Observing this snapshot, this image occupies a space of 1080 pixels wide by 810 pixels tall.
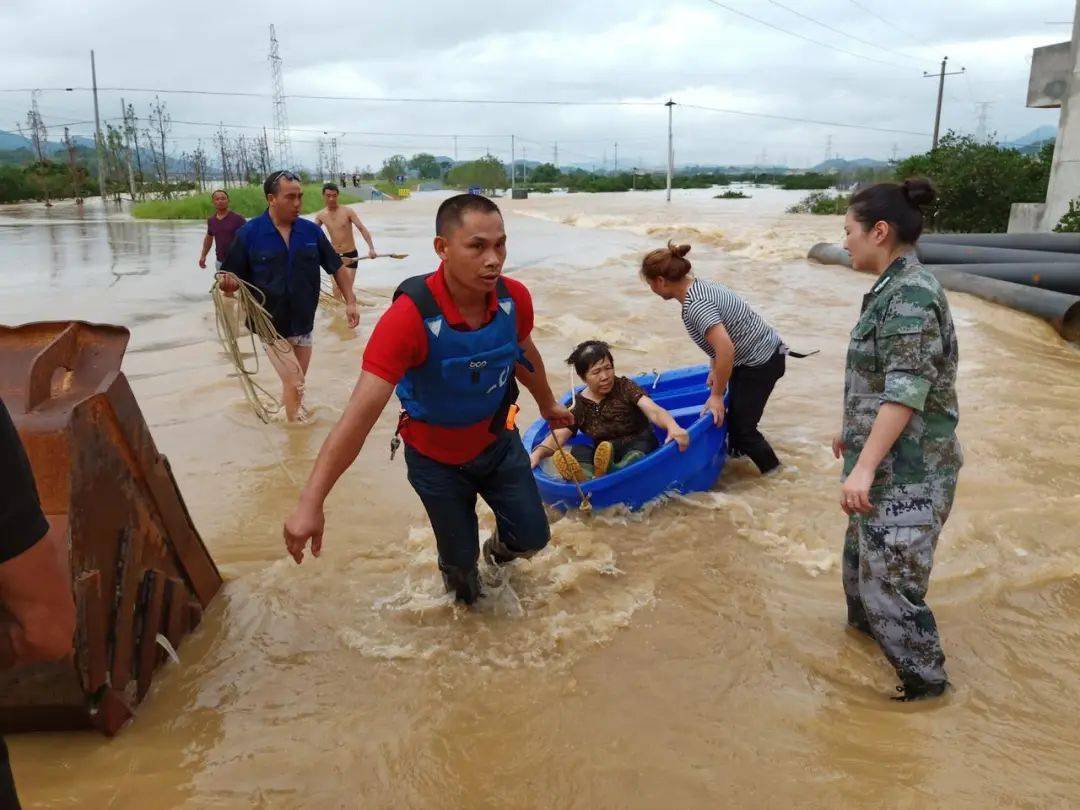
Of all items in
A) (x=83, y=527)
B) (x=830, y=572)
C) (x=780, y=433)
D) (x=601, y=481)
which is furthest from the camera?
(x=780, y=433)

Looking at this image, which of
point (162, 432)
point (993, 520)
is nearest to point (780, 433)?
point (993, 520)

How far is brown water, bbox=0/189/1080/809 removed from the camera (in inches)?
114

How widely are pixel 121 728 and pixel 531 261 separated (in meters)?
17.1

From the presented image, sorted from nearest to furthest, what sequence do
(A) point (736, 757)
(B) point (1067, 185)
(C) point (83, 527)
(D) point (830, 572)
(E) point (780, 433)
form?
(C) point (83, 527) → (A) point (736, 757) → (D) point (830, 572) → (E) point (780, 433) → (B) point (1067, 185)

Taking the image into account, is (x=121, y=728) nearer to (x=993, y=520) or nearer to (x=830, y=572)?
(x=830, y=572)

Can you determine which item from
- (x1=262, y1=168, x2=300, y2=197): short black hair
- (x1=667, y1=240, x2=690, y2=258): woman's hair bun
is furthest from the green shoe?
(x1=262, y1=168, x2=300, y2=197): short black hair

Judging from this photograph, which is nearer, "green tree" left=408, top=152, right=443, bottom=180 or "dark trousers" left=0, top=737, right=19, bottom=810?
"dark trousers" left=0, top=737, right=19, bottom=810

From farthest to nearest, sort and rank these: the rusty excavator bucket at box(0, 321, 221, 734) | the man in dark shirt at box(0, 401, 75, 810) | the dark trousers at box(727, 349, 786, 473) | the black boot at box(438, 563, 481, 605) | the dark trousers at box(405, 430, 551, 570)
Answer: the dark trousers at box(727, 349, 786, 473), the black boot at box(438, 563, 481, 605), the dark trousers at box(405, 430, 551, 570), the rusty excavator bucket at box(0, 321, 221, 734), the man in dark shirt at box(0, 401, 75, 810)

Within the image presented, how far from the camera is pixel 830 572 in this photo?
4.46m

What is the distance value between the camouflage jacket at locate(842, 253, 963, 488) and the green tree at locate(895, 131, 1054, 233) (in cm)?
1880

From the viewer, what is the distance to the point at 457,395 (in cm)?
334

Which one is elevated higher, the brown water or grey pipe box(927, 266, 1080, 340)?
grey pipe box(927, 266, 1080, 340)

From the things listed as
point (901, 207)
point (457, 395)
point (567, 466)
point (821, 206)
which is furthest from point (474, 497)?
point (821, 206)

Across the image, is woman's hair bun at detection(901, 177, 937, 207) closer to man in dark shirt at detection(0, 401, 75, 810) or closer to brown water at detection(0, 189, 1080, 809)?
brown water at detection(0, 189, 1080, 809)
